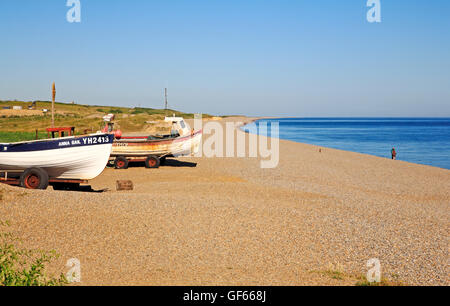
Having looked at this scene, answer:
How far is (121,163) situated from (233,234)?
16.4 metres


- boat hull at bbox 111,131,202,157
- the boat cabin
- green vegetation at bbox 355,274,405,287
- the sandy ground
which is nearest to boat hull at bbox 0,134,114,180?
the sandy ground

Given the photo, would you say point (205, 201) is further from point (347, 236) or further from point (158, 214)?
point (347, 236)

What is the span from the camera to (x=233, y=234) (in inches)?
464

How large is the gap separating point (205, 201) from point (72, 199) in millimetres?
4666

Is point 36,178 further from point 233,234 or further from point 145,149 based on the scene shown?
point 145,149

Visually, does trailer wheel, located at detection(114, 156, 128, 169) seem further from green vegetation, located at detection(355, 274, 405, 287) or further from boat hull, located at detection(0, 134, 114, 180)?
green vegetation, located at detection(355, 274, 405, 287)

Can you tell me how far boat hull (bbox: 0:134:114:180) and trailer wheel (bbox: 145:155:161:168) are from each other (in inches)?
295

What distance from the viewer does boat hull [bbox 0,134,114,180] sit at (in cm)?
1686

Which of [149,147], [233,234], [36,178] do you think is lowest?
[233,234]

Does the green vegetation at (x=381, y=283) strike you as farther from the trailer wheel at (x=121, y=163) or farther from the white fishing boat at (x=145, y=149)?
the trailer wheel at (x=121, y=163)

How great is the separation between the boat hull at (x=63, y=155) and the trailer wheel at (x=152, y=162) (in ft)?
24.6

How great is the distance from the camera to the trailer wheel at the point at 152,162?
2689cm
